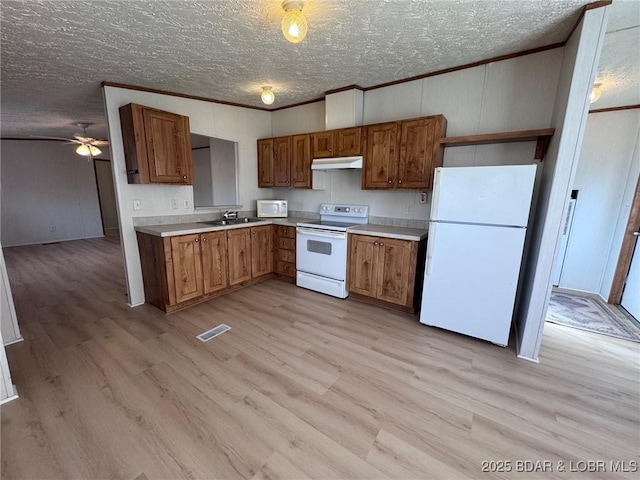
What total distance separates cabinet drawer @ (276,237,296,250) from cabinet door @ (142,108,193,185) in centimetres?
140

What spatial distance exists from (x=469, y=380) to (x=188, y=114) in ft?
13.7

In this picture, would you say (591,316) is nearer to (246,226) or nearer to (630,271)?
(630,271)

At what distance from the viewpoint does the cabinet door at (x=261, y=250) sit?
3.77 metres

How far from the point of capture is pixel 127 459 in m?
1.39

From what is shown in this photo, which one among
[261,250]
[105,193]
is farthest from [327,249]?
[105,193]

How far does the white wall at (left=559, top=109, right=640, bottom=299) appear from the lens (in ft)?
11.0

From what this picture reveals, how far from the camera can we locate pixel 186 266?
9.87ft

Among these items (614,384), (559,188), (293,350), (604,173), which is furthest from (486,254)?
(604,173)

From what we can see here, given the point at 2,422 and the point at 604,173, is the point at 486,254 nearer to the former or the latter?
the point at 604,173

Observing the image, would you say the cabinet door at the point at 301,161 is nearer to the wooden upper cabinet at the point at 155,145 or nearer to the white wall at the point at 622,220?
the wooden upper cabinet at the point at 155,145

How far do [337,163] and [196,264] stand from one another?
2066mm

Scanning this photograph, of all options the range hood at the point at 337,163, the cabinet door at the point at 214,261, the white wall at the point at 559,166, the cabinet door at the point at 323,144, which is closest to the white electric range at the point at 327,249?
the range hood at the point at 337,163

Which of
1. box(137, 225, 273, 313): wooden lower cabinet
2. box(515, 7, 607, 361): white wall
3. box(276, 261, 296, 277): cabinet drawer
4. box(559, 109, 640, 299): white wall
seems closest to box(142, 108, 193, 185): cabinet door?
box(137, 225, 273, 313): wooden lower cabinet

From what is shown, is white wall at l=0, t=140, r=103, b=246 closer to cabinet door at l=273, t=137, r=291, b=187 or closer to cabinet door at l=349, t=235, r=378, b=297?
cabinet door at l=273, t=137, r=291, b=187
